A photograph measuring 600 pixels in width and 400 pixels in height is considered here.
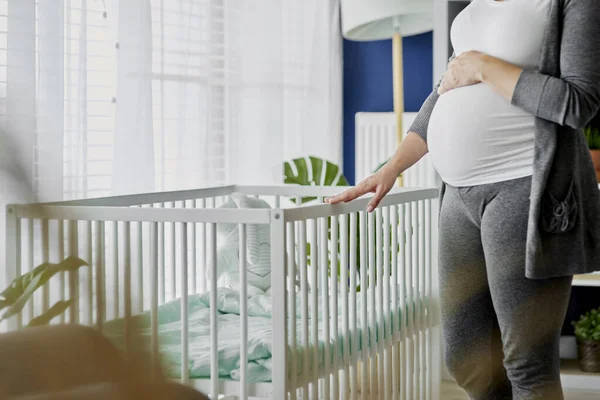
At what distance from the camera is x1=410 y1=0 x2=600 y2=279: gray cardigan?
46.5 inches

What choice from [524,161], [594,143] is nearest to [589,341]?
[594,143]

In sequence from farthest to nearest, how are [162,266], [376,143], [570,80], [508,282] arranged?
1. [376,143]
2. [162,266]
3. [508,282]
4. [570,80]

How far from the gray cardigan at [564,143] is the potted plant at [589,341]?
1577mm

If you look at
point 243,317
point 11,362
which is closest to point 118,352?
point 11,362

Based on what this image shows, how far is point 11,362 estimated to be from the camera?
16 cm

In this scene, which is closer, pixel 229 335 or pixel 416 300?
pixel 229 335

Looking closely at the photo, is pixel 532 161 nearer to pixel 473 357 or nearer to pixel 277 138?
pixel 473 357

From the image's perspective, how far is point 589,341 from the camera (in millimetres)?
2742

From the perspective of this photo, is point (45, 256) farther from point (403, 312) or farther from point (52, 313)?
point (403, 312)

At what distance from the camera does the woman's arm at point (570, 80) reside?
1.17m

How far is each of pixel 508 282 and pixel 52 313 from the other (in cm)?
120

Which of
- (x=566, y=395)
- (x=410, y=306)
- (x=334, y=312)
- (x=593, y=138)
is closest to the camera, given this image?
(x=334, y=312)

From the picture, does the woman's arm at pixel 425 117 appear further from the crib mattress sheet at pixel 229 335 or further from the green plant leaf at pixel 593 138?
the green plant leaf at pixel 593 138

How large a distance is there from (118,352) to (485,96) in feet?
3.88
